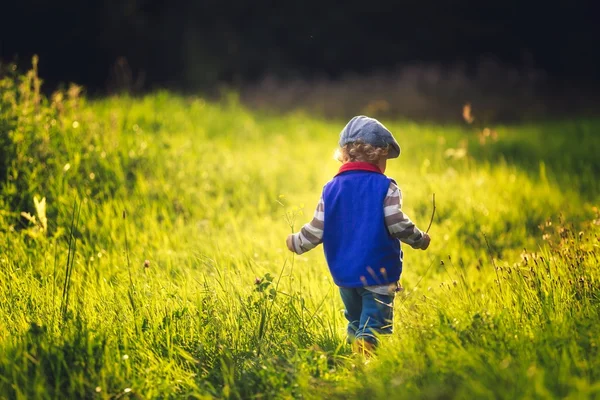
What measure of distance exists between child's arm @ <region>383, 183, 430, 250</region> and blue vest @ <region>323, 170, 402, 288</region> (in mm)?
31

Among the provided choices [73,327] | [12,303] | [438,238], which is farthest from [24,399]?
[438,238]

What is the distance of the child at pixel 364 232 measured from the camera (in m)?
3.03

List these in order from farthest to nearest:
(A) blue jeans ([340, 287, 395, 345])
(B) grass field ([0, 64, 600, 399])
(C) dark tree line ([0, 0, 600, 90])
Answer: (C) dark tree line ([0, 0, 600, 90]) → (A) blue jeans ([340, 287, 395, 345]) → (B) grass field ([0, 64, 600, 399])

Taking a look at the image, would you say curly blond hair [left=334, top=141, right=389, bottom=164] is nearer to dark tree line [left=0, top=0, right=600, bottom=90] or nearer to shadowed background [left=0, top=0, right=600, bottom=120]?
shadowed background [left=0, top=0, right=600, bottom=120]

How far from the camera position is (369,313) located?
3.05m

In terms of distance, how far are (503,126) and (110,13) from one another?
373 inches

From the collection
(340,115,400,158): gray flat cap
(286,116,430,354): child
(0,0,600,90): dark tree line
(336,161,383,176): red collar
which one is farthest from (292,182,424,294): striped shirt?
(0,0,600,90): dark tree line

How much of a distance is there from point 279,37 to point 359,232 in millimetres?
16908

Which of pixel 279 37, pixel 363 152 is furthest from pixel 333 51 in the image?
pixel 363 152

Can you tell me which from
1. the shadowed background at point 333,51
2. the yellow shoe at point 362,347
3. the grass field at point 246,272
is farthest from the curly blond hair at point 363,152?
the shadowed background at point 333,51

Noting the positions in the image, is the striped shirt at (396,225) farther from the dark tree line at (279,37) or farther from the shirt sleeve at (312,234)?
the dark tree line at (279,37)

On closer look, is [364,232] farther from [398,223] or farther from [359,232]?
[398,223]

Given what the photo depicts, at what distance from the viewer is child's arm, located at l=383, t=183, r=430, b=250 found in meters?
3.00

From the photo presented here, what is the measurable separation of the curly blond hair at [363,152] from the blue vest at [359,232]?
3.3 inches
